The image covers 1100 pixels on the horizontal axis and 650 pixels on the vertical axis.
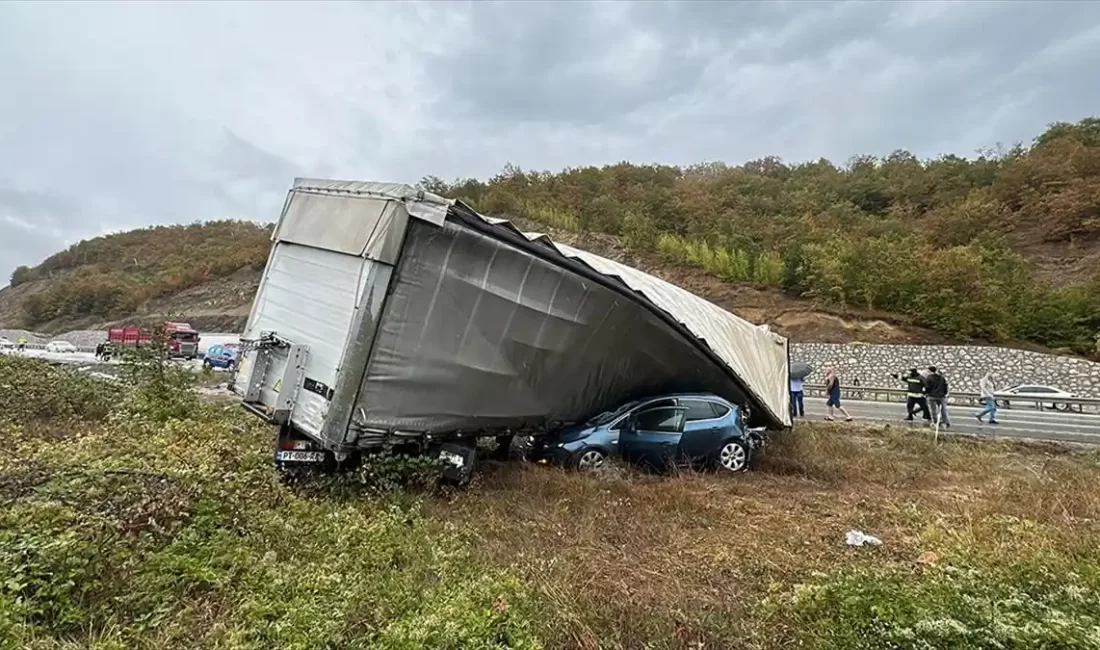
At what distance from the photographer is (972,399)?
20.7 m

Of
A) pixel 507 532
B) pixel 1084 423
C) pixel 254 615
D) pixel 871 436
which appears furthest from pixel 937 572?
pixel 1084 423

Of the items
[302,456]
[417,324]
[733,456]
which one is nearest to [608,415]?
[733,456]

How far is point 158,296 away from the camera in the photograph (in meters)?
57.0

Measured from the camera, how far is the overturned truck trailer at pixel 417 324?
646 centimetres

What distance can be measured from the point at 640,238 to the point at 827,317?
13.4 meters

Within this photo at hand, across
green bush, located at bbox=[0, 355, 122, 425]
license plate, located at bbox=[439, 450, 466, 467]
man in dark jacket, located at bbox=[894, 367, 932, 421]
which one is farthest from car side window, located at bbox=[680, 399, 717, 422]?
green bush, located at bbox=[0, 355, 122, 425]

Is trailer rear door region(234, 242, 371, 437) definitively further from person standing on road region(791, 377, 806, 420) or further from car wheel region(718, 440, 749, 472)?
person standing on road region(791, 377, 806, 420)

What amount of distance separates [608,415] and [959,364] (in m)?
20.3

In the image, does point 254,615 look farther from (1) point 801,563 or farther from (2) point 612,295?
(2) point 612,295

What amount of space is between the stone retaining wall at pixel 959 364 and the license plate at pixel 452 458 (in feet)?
68.9

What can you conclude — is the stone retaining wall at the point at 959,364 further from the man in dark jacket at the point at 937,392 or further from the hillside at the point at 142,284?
the hillside at the point at 142,284

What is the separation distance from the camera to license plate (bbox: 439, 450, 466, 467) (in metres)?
7.46

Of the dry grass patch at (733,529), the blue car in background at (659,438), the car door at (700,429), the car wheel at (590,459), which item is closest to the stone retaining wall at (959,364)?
the dry grass patch at (733,529)

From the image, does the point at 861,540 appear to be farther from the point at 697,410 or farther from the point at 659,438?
the point at 697,410
